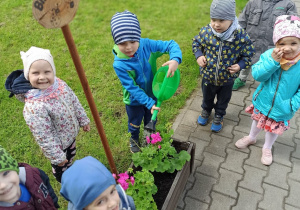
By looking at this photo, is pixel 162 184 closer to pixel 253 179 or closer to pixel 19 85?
pixel 253 179

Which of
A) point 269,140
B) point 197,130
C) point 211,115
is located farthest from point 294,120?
point 197,130

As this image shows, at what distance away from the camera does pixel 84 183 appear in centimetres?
129

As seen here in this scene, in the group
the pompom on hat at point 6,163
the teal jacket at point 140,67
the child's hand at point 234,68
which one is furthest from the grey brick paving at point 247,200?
the pompom on hat at point 6,163

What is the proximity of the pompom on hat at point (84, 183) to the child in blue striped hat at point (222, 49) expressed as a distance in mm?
1880

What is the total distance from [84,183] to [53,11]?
908 millimetres

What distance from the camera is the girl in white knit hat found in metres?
2.04

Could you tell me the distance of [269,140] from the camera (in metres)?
2.99

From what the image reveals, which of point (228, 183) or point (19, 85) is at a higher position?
point (19, 85)

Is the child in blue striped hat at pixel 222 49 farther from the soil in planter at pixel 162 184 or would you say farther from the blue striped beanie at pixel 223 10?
the soil in planter at pixel 162 184

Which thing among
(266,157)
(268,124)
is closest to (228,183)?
(266,157)

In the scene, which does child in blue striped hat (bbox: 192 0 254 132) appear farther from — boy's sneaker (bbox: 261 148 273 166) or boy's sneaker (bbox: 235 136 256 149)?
boy's sneaker (bbox: 261 148 273 166)

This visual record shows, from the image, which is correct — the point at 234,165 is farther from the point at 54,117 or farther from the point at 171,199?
the point at 54,117

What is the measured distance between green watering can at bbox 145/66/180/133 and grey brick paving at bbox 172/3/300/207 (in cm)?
93

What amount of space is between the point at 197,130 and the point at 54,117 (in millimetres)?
1904
